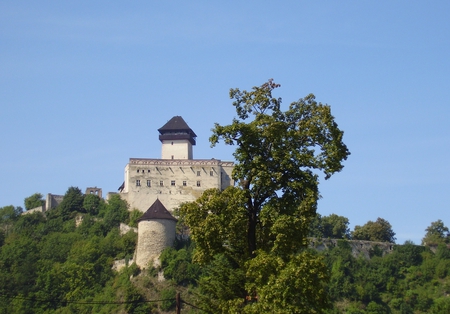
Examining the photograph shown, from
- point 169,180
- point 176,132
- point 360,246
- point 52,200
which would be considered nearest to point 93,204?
point 52,200

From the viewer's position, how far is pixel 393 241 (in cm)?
9231

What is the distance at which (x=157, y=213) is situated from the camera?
70.7 meters

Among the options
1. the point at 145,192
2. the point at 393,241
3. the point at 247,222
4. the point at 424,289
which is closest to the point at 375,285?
the point at 424,289

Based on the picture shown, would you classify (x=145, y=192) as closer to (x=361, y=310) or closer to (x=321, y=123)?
(x=361, y=310)

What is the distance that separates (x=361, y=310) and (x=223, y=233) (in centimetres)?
5298

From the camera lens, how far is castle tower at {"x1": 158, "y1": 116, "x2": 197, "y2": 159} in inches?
3204

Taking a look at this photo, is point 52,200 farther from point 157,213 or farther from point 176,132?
point 157,213

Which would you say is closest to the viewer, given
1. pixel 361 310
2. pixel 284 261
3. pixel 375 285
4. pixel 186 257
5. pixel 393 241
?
pixel 284 261

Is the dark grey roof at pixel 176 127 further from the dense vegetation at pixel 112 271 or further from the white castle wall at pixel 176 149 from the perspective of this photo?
the dense vegetation at pixel 112 271

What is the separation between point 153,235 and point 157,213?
6.78ft

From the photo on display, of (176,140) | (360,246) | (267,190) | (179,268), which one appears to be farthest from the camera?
(360,246)

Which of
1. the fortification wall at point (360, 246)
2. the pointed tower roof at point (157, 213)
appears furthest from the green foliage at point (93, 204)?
the fortification wall at point (360, 246)

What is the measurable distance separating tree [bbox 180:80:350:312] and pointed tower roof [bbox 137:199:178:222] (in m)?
47.3

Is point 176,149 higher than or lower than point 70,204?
higher
